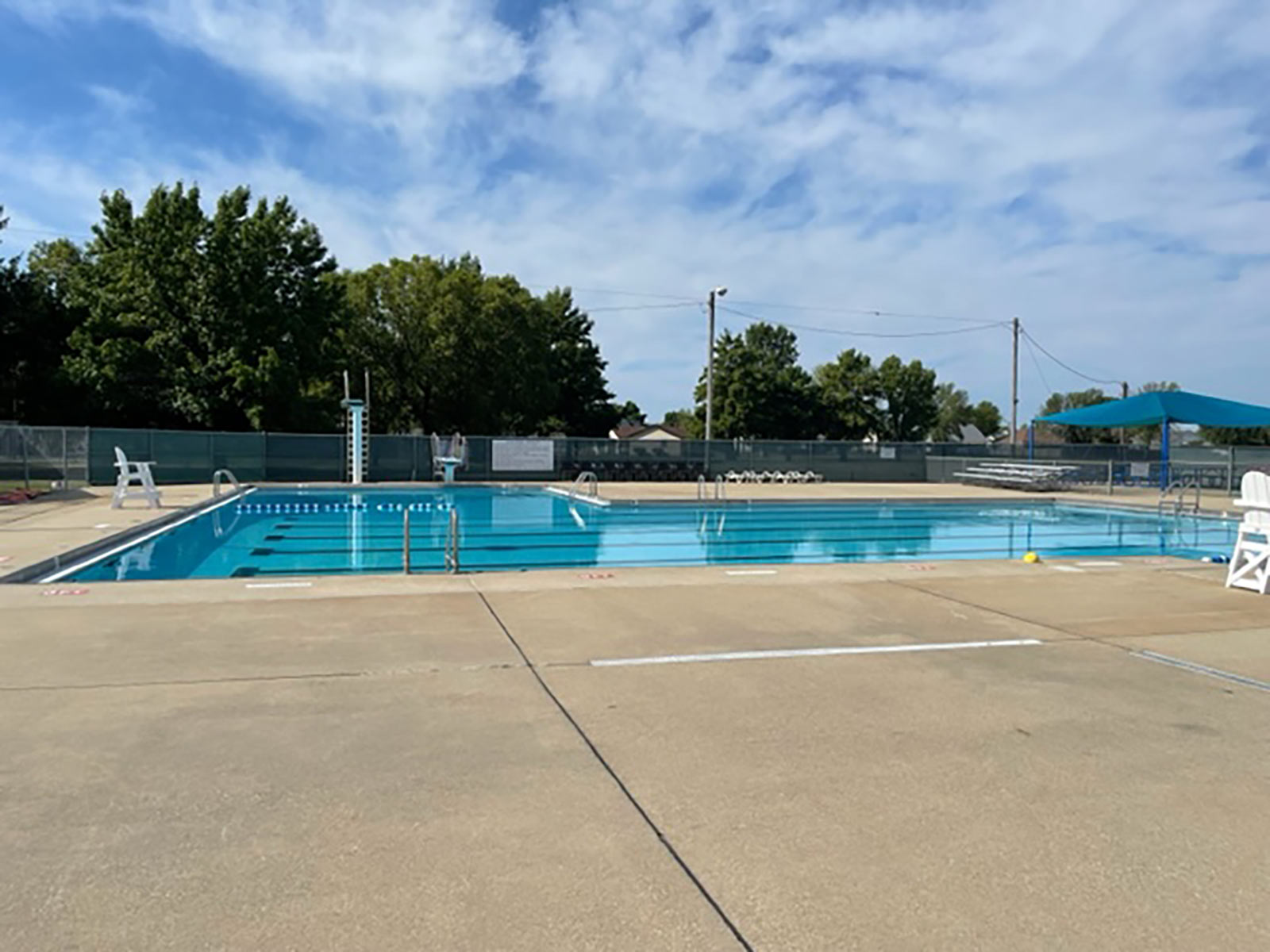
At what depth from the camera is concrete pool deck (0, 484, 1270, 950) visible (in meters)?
2.68

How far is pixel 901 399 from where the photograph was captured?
65.5m

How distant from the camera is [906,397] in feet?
215

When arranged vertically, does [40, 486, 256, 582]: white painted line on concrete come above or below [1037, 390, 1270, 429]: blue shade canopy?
below

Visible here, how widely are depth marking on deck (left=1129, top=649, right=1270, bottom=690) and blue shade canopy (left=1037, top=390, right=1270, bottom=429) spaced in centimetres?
2618

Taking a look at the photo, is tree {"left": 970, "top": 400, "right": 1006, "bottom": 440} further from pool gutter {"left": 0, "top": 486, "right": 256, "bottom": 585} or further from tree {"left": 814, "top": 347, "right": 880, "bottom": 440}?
pool gutter {"left": 0, "top": 486, "right": 256, "bottom": 585}

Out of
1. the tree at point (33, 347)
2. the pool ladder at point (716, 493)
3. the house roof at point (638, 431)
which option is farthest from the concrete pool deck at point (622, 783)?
the house roof at point (638, 431)

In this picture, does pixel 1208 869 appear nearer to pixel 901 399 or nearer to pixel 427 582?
pixel 427 582

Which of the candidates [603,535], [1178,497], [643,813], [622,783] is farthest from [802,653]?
[1178,497]

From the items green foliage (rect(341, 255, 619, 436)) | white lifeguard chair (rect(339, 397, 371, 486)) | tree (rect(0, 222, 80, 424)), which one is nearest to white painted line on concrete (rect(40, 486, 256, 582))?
white lifeguard chair (rect(339, 397, 371, 486))

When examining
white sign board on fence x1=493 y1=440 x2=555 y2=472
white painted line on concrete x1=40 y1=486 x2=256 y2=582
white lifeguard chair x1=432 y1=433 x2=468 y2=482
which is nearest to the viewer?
white painted line on concrete x1=40 y1=486 x2=256 y2=582

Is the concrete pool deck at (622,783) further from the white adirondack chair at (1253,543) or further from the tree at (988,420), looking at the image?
the tree at (988,420)

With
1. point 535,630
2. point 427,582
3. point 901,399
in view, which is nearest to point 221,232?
point 427,582

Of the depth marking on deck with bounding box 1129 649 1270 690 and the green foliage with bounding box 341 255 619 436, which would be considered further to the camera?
the green foliage with bounding box 341 255 619 436

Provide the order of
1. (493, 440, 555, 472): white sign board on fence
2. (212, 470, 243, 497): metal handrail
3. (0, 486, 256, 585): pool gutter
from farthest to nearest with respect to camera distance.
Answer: (493, 440, 555, 472): white sign board on fence < (212, 470, 243, 497): metal handrail < (0, 486, 256, 585): pool gutter
